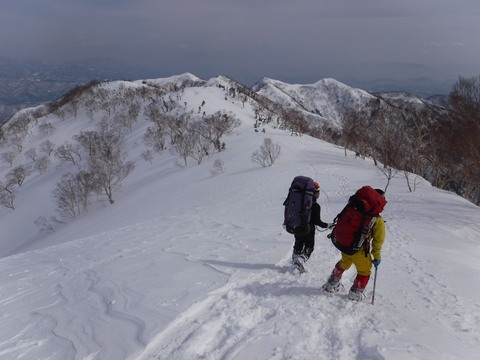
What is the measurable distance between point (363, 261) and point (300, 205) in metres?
1.75

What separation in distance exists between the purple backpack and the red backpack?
3.68 ft

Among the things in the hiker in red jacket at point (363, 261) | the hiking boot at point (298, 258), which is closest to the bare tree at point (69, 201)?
the hiking boot at point (298, 258)

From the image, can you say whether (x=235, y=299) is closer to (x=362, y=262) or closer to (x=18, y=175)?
(x=362, y=262)

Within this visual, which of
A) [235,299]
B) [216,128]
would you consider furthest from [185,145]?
[235,299]

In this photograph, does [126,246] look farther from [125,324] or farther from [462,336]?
[462,336]

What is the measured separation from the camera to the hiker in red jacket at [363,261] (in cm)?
634

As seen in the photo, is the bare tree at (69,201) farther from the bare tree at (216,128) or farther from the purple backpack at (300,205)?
the purple backpack at (300,205)

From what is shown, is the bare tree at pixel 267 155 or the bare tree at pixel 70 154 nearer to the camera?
the bare tree at pixel 267 155

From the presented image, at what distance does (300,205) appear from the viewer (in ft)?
25.3

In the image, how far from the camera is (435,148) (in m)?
35.3

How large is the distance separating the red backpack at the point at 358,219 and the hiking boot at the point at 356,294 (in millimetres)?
741

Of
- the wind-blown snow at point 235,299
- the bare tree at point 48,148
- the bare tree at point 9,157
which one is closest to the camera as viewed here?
the wind-blown snow at point 235,299

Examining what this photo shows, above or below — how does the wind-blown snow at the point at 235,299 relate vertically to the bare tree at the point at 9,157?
above

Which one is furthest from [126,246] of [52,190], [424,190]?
[52,190]
